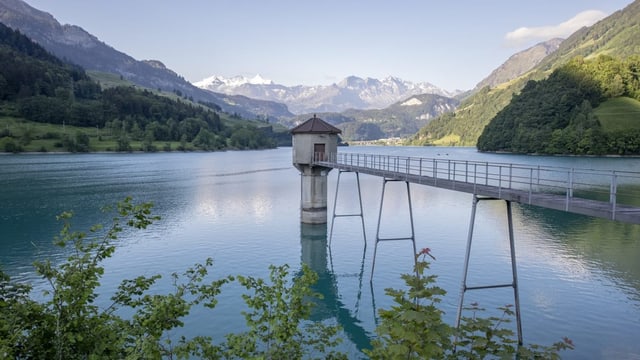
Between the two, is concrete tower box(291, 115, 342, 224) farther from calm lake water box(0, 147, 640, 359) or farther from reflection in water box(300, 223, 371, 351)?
calm lake water box(0, 147, 640, 359)

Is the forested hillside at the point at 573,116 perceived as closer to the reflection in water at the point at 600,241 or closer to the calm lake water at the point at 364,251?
the calm lake water at the point at 364,251

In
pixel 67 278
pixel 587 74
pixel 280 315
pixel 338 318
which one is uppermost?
pixel 587 74

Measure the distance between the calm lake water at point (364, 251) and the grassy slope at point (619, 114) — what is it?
320 ft

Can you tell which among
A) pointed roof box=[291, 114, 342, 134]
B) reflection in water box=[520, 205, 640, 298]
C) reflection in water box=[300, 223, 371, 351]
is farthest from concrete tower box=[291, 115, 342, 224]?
reflection in water box=[520, 205, 640, 298]

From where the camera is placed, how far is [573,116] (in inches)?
5999

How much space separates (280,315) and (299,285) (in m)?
0.76

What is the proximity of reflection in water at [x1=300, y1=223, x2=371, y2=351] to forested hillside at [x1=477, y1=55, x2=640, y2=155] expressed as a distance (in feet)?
402

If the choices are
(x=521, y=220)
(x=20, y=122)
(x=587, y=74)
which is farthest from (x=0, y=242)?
(x=587, y=74)

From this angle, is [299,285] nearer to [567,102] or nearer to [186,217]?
[186,217]

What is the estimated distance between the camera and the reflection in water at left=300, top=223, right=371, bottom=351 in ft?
76.8

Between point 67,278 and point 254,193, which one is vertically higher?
point 67,278

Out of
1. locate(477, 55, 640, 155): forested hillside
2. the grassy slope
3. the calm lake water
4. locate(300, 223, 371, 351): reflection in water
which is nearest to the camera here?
locate(300, 223, 371, 351): reflection in water

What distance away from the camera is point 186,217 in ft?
182

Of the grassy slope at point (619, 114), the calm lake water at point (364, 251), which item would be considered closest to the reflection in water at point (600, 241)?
the calm lake water at point (364, 251)
